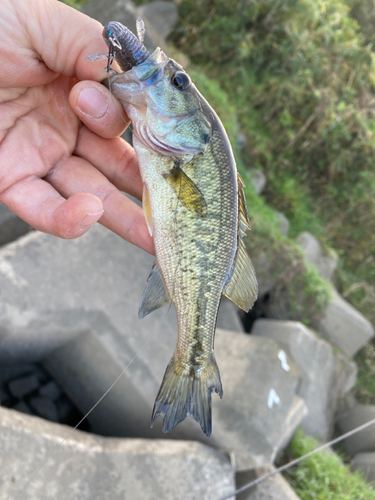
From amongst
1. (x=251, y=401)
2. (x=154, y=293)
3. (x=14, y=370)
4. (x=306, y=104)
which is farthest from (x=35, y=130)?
(x=306, y=104)

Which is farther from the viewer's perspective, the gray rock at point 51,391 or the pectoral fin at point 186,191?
the gray rock at point 51,391

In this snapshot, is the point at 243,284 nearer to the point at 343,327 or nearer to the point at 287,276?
the point at 287,276

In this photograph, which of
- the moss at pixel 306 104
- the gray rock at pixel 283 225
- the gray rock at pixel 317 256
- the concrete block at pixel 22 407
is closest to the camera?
the concrete block at pixel 22 407

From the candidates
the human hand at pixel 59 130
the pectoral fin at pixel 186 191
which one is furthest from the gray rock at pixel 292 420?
the pectoral fin at pixel 186 191

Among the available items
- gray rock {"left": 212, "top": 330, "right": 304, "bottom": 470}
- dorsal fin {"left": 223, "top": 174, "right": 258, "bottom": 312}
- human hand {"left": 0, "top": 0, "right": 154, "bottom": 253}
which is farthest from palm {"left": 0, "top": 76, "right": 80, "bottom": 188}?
gray rock {"left": 212, "top": 330, "right": 304, "bottom": 470}

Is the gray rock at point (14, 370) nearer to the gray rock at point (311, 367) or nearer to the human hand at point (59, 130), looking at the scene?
the human hand at point (59, 130)

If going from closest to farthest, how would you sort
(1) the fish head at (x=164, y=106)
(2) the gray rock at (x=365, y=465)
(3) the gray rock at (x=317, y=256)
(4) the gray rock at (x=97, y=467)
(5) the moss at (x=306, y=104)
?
1. (1) the fish head at (x=164, y=106)
2. (4) the gray rock at (x=97, y=467)
3. (2) the gray rock at (x=365, y=465)
4. (3) the gray rock at (x=317, y=256)
5. (5) the moss at (x=306, y=104)
